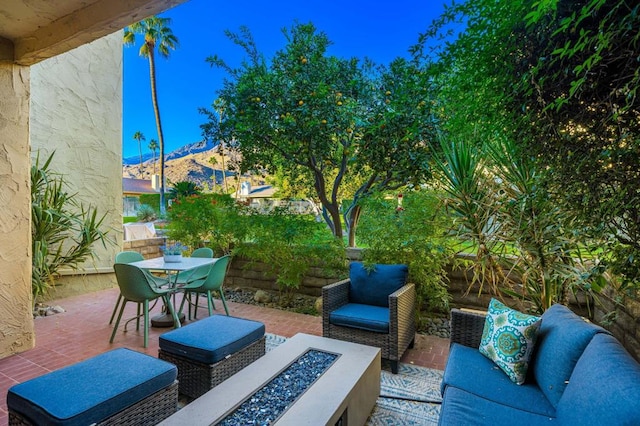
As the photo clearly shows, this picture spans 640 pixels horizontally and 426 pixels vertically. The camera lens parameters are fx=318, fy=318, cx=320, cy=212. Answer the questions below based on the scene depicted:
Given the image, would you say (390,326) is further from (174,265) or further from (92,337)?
(92,337)

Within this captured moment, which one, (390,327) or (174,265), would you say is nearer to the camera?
(390,327)

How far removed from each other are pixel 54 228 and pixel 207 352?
148 inches

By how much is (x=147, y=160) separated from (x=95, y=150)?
39.5 m

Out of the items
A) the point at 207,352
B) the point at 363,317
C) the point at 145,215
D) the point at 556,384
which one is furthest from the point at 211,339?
the point at 145,215

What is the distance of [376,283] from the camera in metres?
3.28

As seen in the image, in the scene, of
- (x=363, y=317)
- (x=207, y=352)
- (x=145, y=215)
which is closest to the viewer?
(x=207, y=352)

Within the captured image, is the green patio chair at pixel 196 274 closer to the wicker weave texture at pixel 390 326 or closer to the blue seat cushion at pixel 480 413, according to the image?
the wicker weave texture at pixel 390 326

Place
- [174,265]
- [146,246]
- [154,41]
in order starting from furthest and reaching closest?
[154,41] < [146,246] < [174,265]

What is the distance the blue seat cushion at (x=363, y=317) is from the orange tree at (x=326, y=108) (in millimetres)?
2121

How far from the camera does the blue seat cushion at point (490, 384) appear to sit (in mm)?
1645

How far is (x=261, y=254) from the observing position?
475 centimetres

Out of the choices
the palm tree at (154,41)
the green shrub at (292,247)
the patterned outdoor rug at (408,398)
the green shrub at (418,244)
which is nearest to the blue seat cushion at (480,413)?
the patterned outdoor rug at (408,398)

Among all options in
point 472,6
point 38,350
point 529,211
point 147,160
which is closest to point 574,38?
point 472,6

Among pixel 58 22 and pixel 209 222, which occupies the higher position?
pixel 58 22
